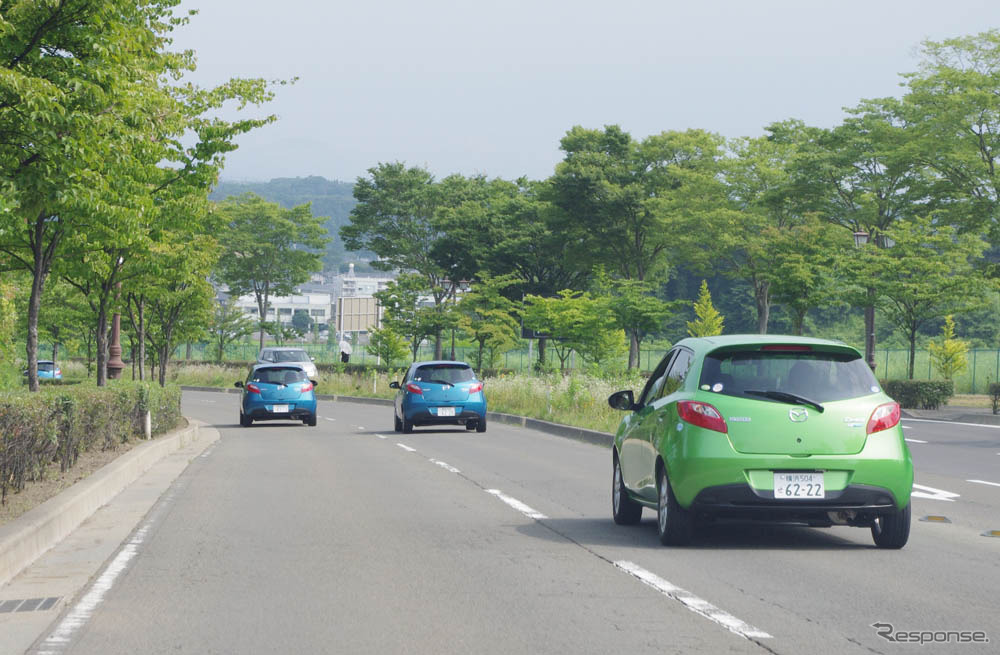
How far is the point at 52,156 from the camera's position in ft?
37.5

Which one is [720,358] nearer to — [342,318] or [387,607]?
[387,607]

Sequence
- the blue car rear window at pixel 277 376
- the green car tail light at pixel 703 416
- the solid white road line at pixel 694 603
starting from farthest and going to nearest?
the blue car rear window at pixel 277 376 → the green car tail light at pixel 703 416 → the solid white road line at pixel 694 603

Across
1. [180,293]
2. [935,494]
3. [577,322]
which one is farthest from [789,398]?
[577,322]

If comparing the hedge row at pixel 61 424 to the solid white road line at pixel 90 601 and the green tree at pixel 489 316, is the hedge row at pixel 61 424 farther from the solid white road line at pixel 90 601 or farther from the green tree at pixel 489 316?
the green tree at pixel 489 316

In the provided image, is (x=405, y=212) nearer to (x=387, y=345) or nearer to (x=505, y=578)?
(x=387, y=345)

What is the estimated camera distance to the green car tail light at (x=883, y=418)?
9320 mm

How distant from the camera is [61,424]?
43.7ft

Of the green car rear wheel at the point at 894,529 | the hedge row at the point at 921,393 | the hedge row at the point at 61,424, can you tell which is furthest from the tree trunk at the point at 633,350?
the green car rear wheel at the point at 894,529

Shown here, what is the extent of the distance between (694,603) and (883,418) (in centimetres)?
284

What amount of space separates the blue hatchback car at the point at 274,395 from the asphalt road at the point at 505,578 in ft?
50.7

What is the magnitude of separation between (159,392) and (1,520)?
44.4 ft

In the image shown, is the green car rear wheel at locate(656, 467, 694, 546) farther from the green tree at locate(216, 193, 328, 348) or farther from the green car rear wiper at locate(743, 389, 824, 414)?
the green tree at locate(216, 193, 328, 348)

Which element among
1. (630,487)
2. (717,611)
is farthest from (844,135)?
(717,611)

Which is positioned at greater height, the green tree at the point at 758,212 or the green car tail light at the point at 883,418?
the green tree at the point at 758,212
